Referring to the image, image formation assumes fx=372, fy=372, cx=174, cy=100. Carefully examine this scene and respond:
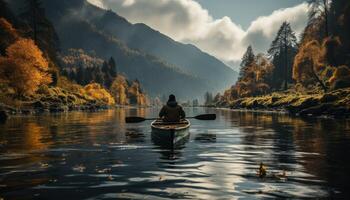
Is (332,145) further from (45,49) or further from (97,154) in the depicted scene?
(45,49)

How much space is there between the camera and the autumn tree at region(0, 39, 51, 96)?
59.3 metres

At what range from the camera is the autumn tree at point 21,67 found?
59.3m

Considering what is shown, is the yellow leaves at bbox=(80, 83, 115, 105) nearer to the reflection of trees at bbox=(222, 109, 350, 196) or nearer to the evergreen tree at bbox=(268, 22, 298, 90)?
the evergreen tree at bbox=(268, 22, 298, 90)

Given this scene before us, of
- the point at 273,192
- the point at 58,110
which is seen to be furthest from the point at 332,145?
the point at 58,110

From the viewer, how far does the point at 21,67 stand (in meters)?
59.8

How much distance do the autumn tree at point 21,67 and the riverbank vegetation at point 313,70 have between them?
4271 centimetres

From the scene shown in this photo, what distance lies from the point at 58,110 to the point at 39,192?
66.6m

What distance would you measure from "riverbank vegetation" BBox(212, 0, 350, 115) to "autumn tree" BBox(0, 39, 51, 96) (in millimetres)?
42706

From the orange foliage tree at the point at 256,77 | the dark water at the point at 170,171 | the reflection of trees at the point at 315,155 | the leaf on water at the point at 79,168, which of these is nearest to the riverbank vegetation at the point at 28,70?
the dark water at the point at 170,171

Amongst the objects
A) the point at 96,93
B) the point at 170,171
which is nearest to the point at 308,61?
the point at 170,171

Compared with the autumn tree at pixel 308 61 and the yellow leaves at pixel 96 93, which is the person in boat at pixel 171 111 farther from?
the yellow leaves at pixel 96 93

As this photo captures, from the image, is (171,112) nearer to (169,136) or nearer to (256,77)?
(169,136)

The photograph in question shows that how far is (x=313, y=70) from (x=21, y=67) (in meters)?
51.7

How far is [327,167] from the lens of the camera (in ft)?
44.9
